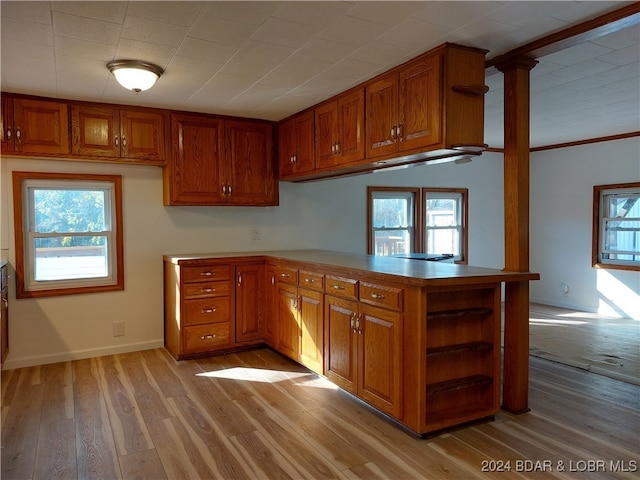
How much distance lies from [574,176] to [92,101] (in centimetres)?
591

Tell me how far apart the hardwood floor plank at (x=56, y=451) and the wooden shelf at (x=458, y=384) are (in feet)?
6.21

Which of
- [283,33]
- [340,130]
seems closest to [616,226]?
[340,130]

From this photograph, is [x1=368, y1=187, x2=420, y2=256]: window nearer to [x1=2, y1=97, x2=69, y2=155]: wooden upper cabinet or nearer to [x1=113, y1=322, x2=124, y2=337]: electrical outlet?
[x1=113, y1=322, x2=124, y2=337]: electrical outlet

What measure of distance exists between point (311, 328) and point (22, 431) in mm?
1931

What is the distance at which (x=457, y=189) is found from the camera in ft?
20.9

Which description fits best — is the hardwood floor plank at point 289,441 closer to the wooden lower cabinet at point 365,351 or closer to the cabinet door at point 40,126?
the wooden lower cabinet at point 365,351

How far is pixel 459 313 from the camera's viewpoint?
268 cm

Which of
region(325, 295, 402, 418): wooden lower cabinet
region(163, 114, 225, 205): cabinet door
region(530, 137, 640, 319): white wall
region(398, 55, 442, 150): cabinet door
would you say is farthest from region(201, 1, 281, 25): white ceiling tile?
region(530, 137, 640, 319): white wall

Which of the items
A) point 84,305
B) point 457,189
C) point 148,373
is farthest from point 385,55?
point 457,189

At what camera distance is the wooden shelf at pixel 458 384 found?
2604 mm

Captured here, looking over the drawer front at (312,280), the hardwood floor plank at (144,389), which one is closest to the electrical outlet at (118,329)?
the hardwood floor plank at (144,389)

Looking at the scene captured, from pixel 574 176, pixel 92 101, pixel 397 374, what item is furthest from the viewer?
pixel 574 176

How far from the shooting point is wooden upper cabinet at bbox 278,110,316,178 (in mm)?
4133

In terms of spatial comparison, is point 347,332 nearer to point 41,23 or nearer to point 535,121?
point 41,23
